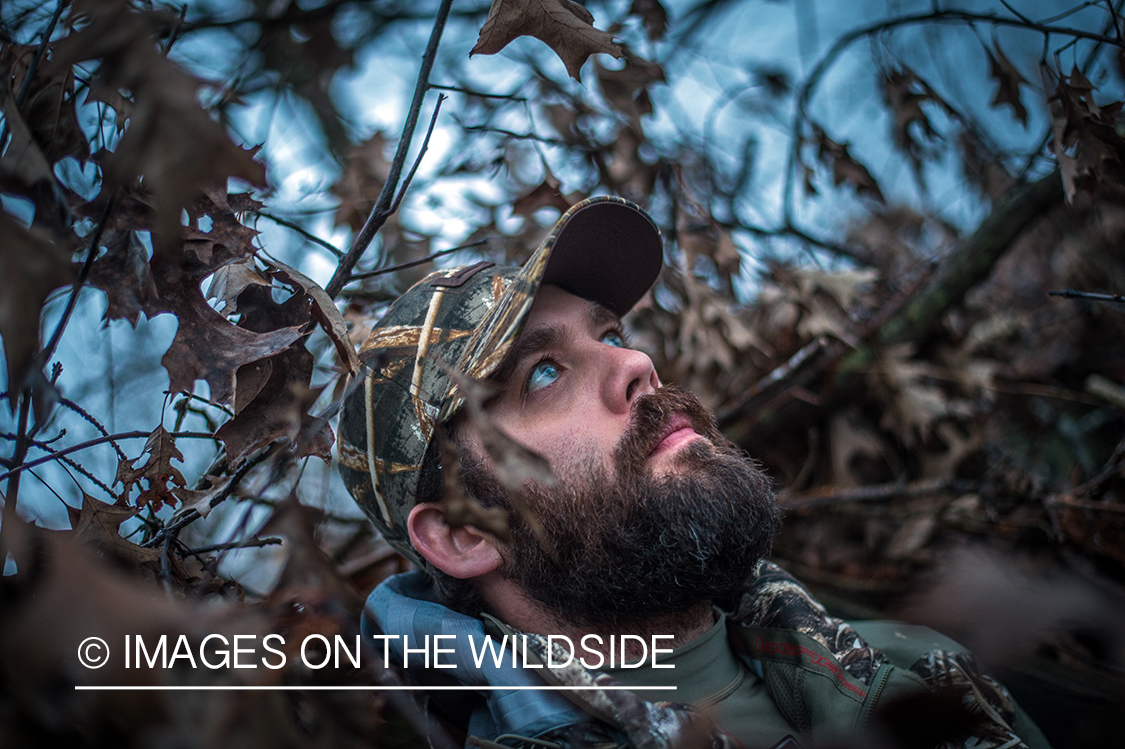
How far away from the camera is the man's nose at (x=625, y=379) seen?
1.74 metres

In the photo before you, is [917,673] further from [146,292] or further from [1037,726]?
[146,292]

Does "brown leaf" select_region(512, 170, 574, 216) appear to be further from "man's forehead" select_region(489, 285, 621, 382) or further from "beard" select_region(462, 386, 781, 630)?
"beard" select_region(462, 386, 781, 630)

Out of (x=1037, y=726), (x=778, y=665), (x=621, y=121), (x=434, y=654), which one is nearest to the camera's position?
(x=434, y=654)

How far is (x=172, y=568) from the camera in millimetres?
1393

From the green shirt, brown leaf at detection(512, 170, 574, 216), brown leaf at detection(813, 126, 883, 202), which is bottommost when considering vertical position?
the green shirt

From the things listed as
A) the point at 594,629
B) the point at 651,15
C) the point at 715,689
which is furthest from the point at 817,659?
the point at 651,15

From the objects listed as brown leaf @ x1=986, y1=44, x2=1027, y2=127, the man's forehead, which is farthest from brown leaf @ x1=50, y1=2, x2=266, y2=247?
brown leaf @ x1=986, y1=44, x2=1027, y2=127

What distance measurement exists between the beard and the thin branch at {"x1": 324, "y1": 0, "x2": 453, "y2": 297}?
60 cm

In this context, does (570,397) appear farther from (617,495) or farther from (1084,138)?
(1084,138)

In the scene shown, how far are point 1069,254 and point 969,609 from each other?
13.0 feet

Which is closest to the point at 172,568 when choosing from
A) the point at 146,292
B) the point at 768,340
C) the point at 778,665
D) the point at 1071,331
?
the point at 146,292

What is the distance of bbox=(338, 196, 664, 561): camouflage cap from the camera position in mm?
1631

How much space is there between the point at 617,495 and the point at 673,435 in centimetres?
25

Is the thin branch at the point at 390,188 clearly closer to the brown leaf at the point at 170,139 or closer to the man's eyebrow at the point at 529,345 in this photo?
the man's eyebrow at the point at 529,345
